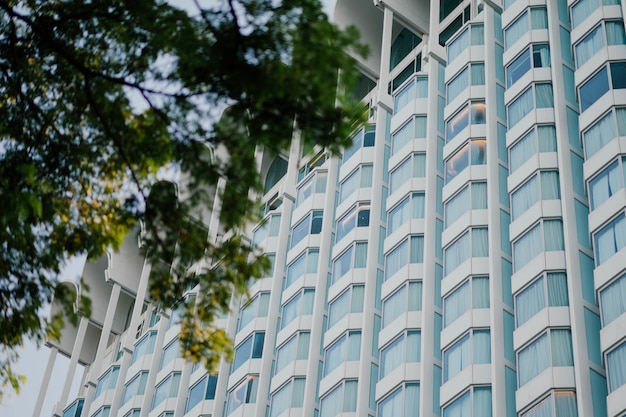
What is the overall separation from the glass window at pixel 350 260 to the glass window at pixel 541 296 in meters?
11.5

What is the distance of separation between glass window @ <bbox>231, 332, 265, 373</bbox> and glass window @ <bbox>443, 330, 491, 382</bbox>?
14.4 m

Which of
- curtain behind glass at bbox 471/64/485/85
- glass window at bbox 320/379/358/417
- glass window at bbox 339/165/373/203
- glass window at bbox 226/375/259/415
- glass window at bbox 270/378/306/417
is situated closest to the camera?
glass window at bbox 320/379/358/417

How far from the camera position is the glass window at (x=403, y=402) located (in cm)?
4003

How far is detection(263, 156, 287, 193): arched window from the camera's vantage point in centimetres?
6388

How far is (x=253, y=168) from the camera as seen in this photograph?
13.4 metres

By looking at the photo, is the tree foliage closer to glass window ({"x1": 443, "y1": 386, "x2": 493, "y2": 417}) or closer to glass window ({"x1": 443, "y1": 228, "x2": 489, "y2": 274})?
glass window ({"x1": 443, "y1": 386, "x2": 493, "y2": 417})

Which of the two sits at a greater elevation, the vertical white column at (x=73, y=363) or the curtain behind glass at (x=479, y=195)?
the vertical white column at (x=73, y=363)

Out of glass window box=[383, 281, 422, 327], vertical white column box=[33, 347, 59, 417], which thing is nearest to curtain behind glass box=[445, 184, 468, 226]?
glass window box=[383, 281, 422, 327]

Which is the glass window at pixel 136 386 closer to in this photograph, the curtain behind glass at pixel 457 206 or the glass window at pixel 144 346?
the glass window at pixel 144 346

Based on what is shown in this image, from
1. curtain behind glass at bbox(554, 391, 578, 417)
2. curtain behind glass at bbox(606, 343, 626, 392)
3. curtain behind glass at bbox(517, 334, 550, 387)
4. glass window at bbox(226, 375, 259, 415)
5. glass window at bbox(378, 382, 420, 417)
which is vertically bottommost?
curtain behind glass at bbox(554, 391, 578, 417)

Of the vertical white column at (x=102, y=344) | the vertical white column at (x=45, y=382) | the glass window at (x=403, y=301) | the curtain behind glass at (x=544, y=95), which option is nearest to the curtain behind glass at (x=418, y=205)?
the glass window at (x=403, y=301)

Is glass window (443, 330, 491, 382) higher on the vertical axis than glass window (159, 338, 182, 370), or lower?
lower

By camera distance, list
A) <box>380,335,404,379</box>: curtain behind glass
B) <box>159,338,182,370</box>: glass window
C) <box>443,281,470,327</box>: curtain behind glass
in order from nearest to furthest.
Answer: <box>443,281,470,327</box>: curtain behind glass, <box>380,335,404,379</box>: curtain behind glass, <box>159,338,182,370</box>: glass window

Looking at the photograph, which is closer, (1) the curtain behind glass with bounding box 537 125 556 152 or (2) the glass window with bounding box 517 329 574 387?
(2) the glass window with bounding box 517 329 574 387
